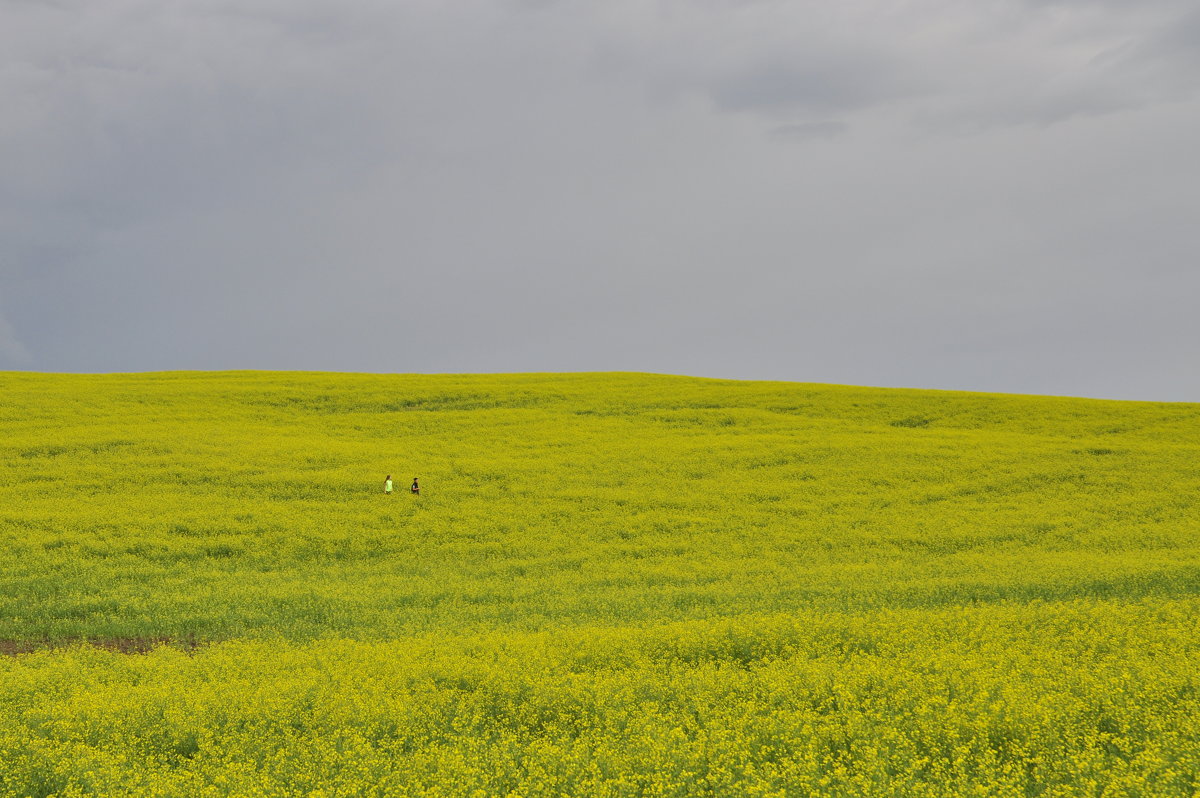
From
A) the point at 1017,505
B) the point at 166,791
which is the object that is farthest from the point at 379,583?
the point at 1017,505

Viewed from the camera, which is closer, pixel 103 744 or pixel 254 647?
pixel 103 744

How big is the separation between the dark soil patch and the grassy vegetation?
9 centimetres

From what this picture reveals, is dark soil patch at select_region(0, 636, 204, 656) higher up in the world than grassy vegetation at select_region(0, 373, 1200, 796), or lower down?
lower down

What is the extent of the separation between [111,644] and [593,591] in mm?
9535

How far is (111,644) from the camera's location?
16.5 metres

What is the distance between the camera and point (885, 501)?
28.1m

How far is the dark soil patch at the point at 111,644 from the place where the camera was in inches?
629

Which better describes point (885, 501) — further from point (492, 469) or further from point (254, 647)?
point (254, 647)

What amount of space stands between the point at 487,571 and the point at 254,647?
8043mm

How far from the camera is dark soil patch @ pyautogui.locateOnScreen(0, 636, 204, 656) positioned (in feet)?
52.4

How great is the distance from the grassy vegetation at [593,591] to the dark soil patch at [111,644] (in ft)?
0.28

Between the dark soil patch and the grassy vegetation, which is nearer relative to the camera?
the grassy vegetation

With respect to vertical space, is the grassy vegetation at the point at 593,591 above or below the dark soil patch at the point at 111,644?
above

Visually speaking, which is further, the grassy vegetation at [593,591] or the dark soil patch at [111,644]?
the dark soil patch at [111,644]
